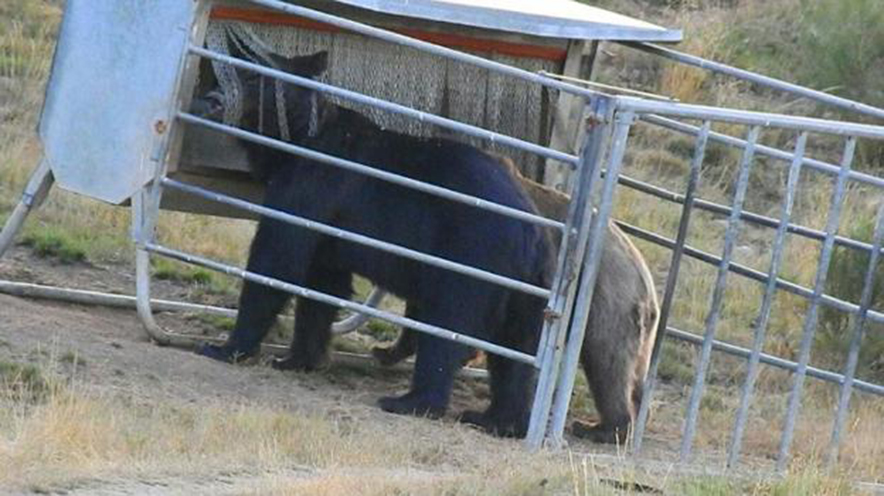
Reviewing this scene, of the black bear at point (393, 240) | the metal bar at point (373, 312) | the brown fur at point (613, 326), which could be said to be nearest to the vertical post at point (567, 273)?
the metal bar at point (373, 312)

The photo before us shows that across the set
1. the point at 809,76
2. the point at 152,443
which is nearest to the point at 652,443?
the point at 152,443

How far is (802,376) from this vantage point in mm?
9797

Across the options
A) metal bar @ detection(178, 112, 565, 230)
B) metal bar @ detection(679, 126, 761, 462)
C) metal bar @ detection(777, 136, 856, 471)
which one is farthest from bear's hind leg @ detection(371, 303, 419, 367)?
metal bar @ detection(777, 136, 856, 471)

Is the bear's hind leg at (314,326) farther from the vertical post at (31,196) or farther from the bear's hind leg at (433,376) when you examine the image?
the vertical post at (31,196)

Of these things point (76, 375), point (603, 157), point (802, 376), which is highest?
point (603, 157)

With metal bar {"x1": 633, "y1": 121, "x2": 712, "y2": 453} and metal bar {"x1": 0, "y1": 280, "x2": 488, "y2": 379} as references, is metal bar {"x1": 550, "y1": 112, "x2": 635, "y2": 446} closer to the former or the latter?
metal bar {"x1": 633, "y1": 121, "x2": 712, "y2": 453}

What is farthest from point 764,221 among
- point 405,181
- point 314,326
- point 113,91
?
point 113,91

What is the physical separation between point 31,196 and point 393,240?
2.03m

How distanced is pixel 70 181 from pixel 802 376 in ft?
12.6

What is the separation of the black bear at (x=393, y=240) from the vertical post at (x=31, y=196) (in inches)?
35.3

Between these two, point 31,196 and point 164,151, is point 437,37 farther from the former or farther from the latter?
point 31,196

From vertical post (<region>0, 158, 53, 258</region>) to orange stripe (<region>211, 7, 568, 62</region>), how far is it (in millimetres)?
1222

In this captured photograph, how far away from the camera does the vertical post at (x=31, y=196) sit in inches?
428

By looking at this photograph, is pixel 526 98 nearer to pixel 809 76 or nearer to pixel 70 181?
pixel 70 181
